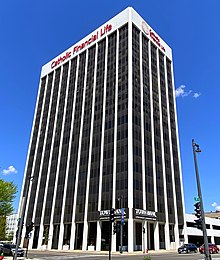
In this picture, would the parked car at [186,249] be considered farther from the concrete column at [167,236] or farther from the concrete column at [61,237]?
the concrete column at [61,237]

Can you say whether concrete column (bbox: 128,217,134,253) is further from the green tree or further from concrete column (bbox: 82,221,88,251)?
the green tree

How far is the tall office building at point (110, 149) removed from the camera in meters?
60.4

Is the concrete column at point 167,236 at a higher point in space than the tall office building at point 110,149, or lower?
lower

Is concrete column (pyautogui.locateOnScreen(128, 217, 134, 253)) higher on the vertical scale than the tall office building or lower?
lower

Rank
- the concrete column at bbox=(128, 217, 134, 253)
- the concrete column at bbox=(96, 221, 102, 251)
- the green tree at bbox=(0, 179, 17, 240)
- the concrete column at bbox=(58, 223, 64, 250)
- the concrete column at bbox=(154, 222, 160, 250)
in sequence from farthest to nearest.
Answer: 1. the concrete column at bbox=(58, 223, 64, 250)
2. the concrete column at bbox=(154, 222, 160, 250)
3. the concrete column at bbox=(96, 221, 102, 251)
4. the concrete column at bbox=(128, 217, 134, 253)
5. the green tree at bbox=(0, 179, 17, 240)

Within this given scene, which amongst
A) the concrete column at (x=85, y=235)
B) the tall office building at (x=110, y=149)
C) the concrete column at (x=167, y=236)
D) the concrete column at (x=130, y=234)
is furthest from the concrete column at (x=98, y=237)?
the concrete column at (x=167, y=236)

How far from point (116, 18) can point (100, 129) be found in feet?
116

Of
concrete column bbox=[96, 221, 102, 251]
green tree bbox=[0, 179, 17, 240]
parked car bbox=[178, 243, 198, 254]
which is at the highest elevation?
green tree bbox=[0, 179, 17, 240]

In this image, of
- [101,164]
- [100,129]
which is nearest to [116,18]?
[100,129]

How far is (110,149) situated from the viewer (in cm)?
6512

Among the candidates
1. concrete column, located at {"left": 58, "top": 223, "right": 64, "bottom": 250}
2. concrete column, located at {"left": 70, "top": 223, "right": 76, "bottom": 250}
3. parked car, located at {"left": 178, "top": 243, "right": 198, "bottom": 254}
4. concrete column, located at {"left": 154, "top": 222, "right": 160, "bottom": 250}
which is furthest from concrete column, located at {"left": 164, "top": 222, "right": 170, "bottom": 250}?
concrete column, located at {"left": 58, "top": 223, "right": 64, "bottom": 250}

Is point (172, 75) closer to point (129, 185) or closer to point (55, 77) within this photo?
point (55, 77)

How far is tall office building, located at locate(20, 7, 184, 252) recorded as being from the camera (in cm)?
6044

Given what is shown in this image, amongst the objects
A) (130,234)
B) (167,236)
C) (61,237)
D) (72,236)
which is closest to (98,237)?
(72,236)
